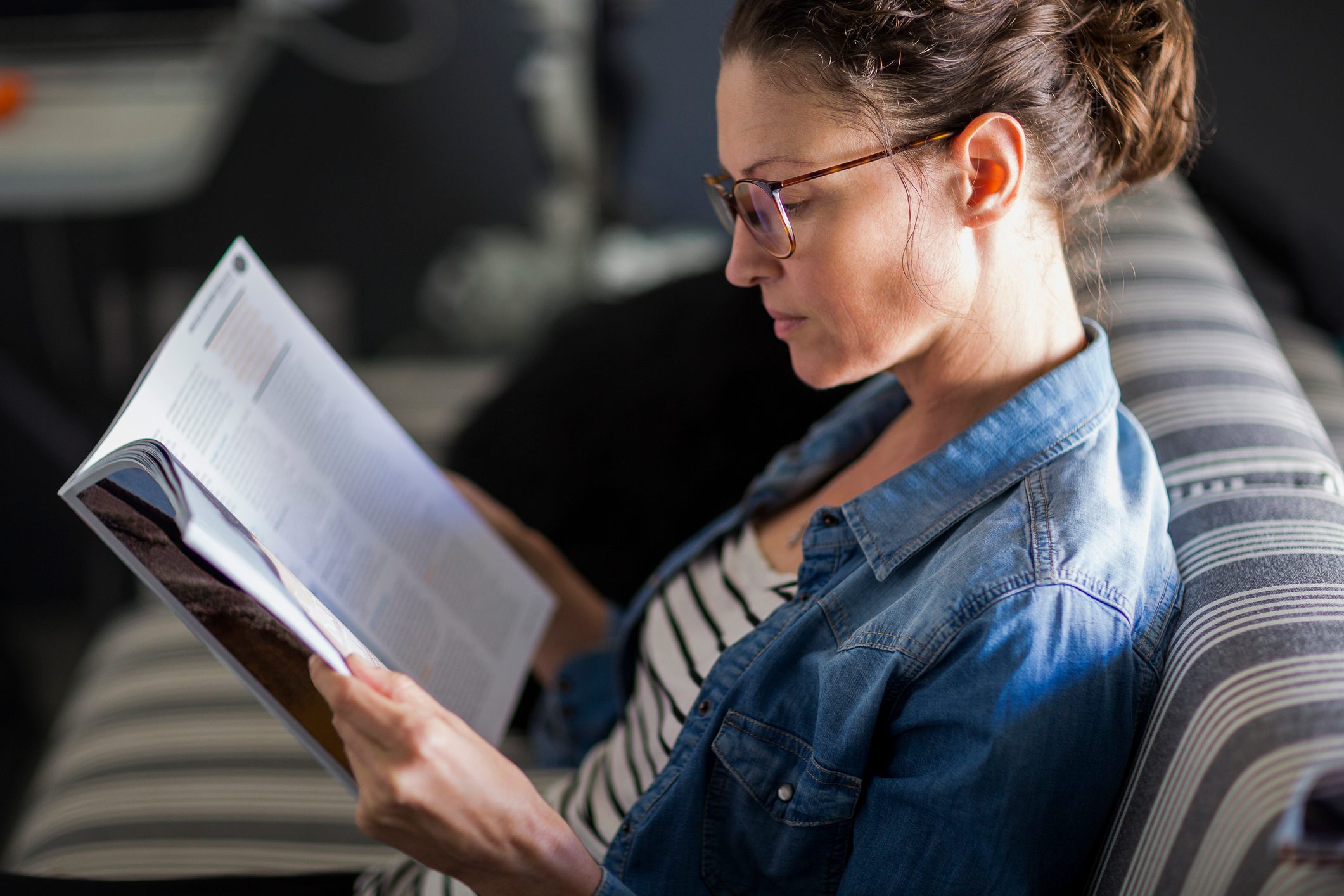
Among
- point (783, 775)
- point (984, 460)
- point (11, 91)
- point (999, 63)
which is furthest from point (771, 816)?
point (11, 91)

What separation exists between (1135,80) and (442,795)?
63 centimetres

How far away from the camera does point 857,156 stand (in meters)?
0.69

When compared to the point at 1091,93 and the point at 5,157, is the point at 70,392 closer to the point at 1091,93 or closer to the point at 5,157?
the point at 5,157

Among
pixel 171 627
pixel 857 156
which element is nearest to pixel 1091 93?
pixel 857 156

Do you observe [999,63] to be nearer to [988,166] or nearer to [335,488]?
[988,166]

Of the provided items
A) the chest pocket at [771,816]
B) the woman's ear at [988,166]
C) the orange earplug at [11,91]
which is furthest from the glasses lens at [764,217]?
the orange earplug at [11,91]

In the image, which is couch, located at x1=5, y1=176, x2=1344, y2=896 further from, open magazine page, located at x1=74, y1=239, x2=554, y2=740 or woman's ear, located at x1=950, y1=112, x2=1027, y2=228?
open magazine page, located at x1=74, y1=239, x2=554, y2=740

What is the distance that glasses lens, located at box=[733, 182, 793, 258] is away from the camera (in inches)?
28.3

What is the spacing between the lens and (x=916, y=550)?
713 mm

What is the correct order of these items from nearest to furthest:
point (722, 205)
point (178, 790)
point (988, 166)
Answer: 1. point (988, 166)
2. point (722, 205)
3. point (178, 790)

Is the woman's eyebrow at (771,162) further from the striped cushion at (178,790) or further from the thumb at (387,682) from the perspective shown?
the striped cushion at (178,790)

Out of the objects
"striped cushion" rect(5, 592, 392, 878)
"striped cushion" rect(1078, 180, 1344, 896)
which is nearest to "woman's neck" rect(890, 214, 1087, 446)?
"striped cushion" rect(1078, 180, 1344, 896)

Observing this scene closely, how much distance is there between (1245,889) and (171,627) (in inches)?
47.5

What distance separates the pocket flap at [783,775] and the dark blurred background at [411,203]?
2.14ft
